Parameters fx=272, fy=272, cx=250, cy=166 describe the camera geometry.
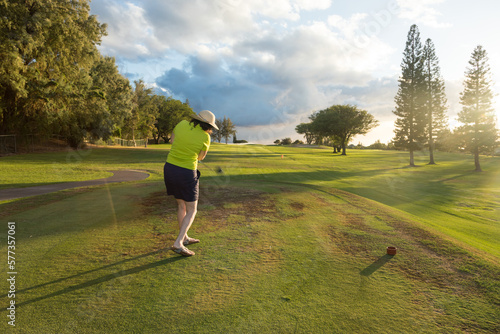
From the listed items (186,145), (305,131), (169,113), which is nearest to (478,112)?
(186,145)

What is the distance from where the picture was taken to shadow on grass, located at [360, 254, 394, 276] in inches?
187

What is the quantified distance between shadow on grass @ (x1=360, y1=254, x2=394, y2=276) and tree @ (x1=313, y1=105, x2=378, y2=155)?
71.3 m

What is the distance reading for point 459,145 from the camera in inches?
1683

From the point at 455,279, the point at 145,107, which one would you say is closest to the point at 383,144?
the point at 145,107

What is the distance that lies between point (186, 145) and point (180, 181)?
27.2 inches

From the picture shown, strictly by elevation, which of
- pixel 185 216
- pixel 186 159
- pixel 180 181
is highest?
pixel 186 159

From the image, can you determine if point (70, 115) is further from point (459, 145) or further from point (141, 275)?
point (459, 145)

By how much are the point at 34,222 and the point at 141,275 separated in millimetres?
4695

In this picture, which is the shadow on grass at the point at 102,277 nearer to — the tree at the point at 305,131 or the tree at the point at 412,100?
the tree at the point at 412,100

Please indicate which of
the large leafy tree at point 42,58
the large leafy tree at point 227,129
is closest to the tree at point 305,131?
the large leafy tree at point 227,129

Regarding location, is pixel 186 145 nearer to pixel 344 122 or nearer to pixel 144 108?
pixel 344 122

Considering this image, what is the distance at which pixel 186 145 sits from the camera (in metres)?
5.14

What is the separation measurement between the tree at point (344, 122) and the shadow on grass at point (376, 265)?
7135 cm

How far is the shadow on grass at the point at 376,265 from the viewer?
4740 mm
